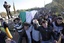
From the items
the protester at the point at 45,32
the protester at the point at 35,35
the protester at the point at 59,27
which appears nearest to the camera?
the protester at the point at 45,32

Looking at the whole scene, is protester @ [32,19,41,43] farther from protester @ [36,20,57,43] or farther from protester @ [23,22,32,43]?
protester @ [36,20,57,43]

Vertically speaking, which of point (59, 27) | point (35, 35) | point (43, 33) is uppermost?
point (59, 27)

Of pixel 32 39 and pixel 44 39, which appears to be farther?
pixel 32 39

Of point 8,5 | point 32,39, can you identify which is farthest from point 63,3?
point 32,39

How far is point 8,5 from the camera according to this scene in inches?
696

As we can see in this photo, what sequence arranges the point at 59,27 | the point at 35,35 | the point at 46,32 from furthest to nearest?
the point at 35,35 → the point at 59,27 → the point at 46,32

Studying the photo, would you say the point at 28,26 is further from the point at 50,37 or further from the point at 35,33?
the point at 50,37

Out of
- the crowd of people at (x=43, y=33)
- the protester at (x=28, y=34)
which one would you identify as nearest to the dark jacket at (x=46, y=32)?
the crowd of people at (x=43, y=33)

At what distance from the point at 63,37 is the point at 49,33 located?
2.03ft

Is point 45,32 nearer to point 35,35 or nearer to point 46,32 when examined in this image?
point 46,32

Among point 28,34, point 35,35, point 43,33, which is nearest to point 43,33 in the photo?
point 43,33

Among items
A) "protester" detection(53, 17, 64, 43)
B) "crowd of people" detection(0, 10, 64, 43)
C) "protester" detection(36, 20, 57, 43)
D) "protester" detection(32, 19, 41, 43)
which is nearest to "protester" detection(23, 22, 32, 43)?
"crowd of people" detection(0, 10, 64, 43)

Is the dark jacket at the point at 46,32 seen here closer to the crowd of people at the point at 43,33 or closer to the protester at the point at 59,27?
the crowd of people at the point at 43,33

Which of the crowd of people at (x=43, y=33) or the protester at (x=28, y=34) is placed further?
the protester at (x=28, y=34)
